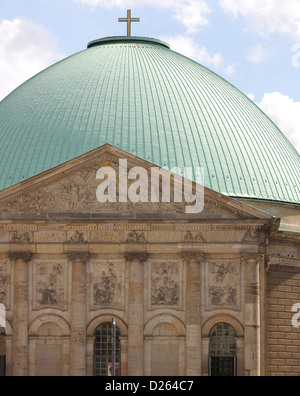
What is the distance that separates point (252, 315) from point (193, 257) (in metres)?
3.57

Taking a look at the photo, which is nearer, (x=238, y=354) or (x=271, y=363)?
(x=238, y=354)

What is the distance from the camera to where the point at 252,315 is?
4872 cm

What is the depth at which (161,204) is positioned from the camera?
49.3 m

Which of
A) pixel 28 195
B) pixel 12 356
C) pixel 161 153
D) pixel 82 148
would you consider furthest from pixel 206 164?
pixel 12 356

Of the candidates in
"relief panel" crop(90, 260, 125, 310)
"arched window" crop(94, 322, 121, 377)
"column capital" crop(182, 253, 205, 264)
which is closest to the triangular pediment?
"column capital" crop(182, 253, 205, 264)

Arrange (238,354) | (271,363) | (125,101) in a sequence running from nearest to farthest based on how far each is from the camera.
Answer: (238,354)
(271,363)
(125,101)

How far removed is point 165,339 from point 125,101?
45.2ft

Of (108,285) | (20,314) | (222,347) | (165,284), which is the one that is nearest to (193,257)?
(165,284)

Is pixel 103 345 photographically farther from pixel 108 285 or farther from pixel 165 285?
pixel 165 285

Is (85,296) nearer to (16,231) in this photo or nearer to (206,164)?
(16,231)

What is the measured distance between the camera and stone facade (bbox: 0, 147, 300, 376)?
4894cm

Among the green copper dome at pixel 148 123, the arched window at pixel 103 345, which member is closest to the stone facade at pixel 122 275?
the arched window at pixel 103 345

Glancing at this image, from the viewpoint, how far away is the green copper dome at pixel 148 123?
5522cm

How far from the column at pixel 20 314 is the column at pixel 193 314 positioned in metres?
7.01
